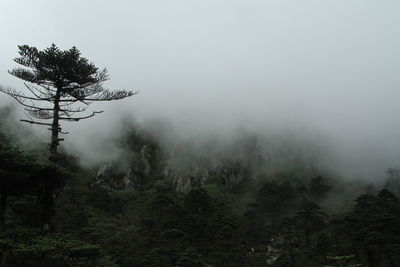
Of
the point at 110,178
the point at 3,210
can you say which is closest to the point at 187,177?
the point at 110,178

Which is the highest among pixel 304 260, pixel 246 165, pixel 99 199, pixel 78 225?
pixel 246 165

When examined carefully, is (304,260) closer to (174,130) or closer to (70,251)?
(70,251)

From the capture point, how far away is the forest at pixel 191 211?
13.2m

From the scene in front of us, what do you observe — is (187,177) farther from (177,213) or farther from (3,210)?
(3,210)

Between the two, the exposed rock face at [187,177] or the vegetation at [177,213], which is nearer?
the vegetation at [177,213]

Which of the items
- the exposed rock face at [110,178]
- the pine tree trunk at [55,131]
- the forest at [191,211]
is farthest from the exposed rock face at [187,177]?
the pine tree trunk at [55,131]

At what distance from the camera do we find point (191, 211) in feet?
164

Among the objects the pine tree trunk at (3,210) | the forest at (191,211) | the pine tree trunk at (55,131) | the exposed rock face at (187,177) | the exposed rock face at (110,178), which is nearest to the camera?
the pine tree trunk at (3,210)

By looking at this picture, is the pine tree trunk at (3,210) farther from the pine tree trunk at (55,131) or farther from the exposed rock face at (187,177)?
the exposed rock face at (187,177)

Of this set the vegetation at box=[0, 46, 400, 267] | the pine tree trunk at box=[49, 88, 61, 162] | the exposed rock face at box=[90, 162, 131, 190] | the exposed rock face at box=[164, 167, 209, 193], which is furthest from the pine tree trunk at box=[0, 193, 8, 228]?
the exposed rock face at box=[90, 162, 131, 190]

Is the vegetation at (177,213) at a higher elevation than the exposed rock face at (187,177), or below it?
below

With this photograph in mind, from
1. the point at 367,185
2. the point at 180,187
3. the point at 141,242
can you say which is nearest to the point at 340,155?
the point at 367,185

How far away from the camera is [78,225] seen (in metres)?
44.2

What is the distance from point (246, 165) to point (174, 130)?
3079 cm
